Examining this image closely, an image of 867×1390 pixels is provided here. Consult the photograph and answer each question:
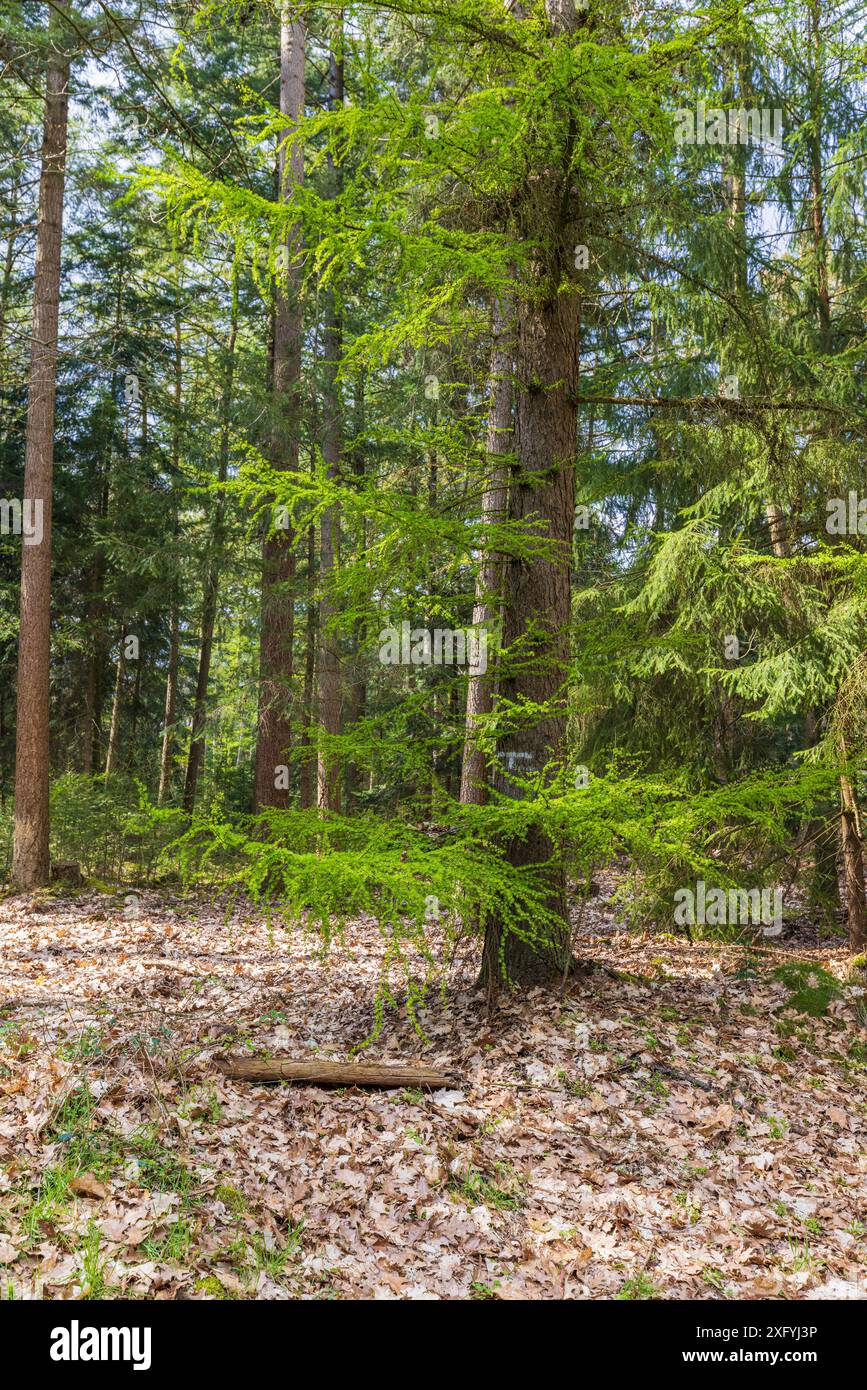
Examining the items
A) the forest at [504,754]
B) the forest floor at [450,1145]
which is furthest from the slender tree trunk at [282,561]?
the forest floor at [450,1145]

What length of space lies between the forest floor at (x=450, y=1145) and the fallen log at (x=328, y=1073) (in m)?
0.09

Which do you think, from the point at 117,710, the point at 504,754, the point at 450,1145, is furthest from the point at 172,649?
the point at 450,1145

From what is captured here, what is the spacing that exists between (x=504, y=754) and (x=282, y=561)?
6.59 meters

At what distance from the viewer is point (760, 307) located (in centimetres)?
866

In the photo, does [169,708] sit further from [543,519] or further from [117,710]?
[543,519]

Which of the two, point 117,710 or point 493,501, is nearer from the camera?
point 493,501

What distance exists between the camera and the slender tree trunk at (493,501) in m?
6.27

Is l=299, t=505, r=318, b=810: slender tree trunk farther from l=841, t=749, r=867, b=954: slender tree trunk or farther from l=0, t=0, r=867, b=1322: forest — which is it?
l=841, t=749, r=867, b=954: slender tree trunk

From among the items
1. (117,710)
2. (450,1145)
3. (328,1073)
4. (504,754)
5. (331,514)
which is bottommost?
(450,1145)

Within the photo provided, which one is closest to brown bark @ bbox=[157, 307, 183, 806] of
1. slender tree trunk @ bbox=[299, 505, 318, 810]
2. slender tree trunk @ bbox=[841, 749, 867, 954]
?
slender tree trunk @ bbox=[299, 505, 318, 810]

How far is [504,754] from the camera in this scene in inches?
239

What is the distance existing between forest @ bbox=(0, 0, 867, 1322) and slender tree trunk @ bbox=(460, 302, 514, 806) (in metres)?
0.08
